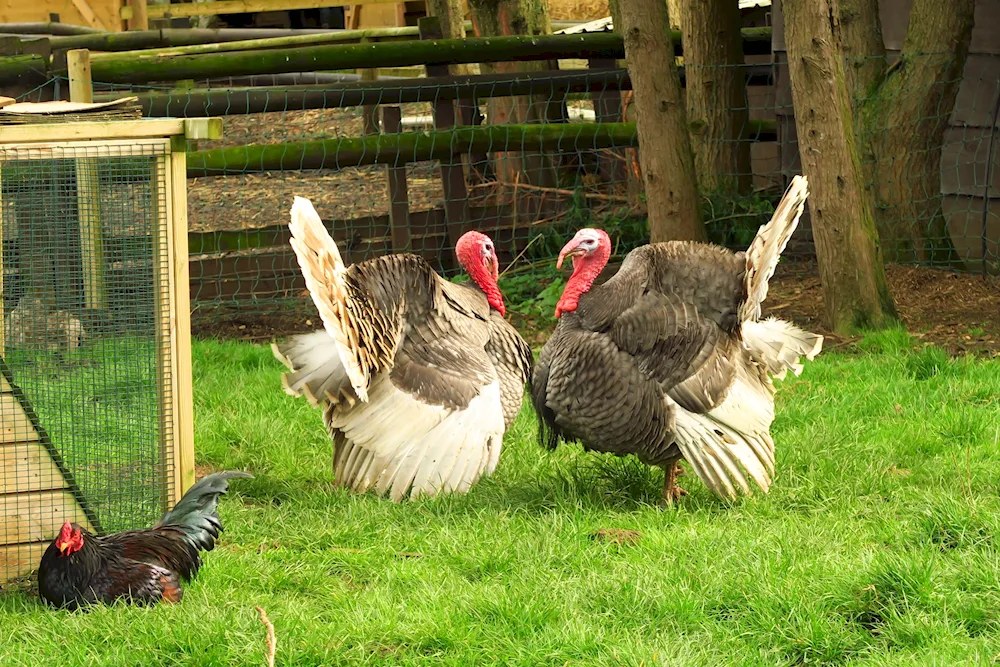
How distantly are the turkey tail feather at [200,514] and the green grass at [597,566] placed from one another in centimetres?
11

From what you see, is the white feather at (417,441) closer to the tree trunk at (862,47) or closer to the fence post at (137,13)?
the tree trunk at (862,47)

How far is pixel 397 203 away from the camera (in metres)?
8.63

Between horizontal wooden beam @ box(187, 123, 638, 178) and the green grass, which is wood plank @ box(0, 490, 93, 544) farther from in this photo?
horizontal wooden beam @ box(187, 123, 638, 178)

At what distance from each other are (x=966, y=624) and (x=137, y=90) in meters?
7.33

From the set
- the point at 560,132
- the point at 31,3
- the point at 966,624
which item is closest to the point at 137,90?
the point at 560,132

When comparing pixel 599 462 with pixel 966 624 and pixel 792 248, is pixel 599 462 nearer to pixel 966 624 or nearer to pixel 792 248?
pixel 966 624

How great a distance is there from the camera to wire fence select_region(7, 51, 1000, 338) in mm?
8172

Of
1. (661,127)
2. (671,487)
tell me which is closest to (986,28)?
(661,127)

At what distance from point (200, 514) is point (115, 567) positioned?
1.36ft

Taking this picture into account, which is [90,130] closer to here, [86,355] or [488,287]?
[86,355]

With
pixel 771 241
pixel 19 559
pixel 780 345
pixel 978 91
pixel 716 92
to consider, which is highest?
pixel 716 92

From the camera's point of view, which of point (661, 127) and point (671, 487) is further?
point (661, 127)

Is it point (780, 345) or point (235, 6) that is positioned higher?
point (235, 6)

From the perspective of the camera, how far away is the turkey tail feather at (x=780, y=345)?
5199 millimetres
